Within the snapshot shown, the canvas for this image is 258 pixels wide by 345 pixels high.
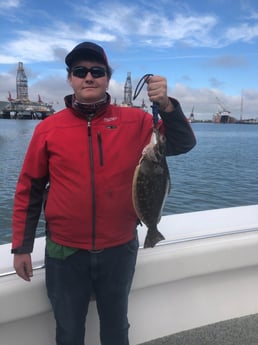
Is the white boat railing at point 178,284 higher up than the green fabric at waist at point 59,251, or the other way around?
the green fabric at waist at point 59,251

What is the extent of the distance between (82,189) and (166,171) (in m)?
0.41

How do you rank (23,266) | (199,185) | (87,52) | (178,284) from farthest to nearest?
(199,185) → (178,284) → (23,266) → (87,52)

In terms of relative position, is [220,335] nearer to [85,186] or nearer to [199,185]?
[85,186]

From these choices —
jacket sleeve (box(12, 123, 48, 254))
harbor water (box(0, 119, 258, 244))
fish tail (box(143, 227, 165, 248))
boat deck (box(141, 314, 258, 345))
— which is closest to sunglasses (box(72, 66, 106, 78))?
jacket sleeve (box(12, 123, 48, 254))

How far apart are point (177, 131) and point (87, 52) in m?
0.58

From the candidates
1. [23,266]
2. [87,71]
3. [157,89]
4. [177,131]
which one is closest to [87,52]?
[87,71]

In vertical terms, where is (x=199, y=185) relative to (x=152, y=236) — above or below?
below

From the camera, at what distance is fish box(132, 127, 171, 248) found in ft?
5.52

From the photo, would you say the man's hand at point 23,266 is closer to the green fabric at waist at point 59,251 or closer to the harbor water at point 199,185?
the green fabric at waist at point 59,251

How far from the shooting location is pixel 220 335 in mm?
2652

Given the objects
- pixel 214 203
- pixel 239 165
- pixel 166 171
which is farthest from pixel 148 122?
pixel 239 165

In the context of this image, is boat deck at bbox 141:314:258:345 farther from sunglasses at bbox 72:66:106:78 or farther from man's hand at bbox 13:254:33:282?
sunglasses at bbox 72:66:106:78

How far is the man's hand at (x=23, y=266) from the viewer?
1.90 m

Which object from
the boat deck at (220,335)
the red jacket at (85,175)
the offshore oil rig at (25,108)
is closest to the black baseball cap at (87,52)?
the red jacket at (85,175)
